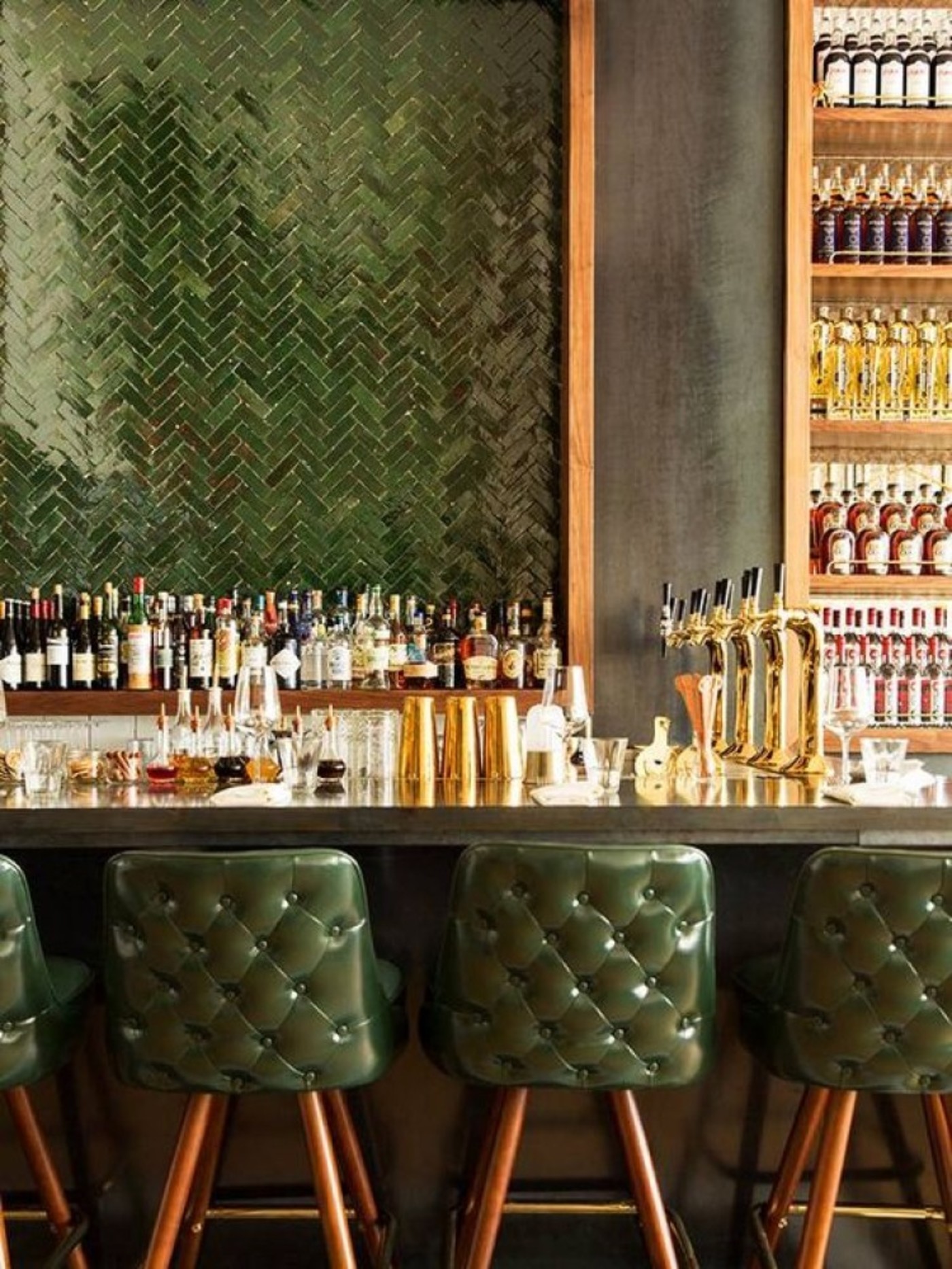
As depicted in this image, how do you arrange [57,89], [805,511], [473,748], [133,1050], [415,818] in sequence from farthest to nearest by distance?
1. [57,89]
2. [805,511]
3. [473,748]
4. [415,818]
5. [133,1050]

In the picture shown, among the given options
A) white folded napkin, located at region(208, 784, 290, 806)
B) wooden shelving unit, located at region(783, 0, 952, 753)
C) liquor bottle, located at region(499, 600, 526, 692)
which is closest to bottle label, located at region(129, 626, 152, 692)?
liquor bottle, located at region(499, 600, 526, 692)

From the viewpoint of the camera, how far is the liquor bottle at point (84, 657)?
4.60 metres

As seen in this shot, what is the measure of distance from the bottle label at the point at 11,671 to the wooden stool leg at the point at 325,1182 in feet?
9.08

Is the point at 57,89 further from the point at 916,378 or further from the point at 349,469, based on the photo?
the point at 916,378

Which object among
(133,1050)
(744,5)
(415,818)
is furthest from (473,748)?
(744,5)

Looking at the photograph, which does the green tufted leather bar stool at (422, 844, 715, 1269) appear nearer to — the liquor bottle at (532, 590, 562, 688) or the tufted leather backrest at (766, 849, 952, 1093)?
the tufted leather backrest at (766, 849, 952, 1093)

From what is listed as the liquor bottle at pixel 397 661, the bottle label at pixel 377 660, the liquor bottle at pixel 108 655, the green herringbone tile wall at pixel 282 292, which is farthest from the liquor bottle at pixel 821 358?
the liquor bottle at pixel 108 655

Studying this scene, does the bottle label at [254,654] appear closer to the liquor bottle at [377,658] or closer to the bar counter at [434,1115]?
the liquor bottle at [377,658]

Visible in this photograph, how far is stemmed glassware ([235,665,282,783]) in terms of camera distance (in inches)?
114

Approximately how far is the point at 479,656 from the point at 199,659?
99 centimetres

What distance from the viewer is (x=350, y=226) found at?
488 centimetres

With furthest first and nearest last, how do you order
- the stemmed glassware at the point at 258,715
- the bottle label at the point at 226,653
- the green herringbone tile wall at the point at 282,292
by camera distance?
Result: 1. the green herringbone tile wall at the point at 282,292
2. the bottle label at the point at 226,653
3. the stemmed glassware at the point at 258,715

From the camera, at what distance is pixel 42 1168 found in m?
2.39

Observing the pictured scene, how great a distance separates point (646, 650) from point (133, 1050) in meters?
2.78
